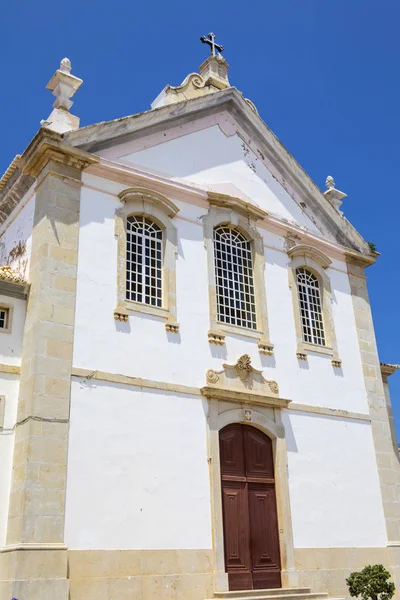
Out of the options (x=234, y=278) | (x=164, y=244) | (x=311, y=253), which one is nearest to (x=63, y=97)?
(x=164, y=244)

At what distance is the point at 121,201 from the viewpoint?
12859 millimetres

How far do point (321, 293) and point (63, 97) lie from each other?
7.09 m

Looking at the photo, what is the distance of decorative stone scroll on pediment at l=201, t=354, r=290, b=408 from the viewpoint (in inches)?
495

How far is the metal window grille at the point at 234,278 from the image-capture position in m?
13.7

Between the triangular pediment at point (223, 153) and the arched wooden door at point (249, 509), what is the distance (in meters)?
5.34

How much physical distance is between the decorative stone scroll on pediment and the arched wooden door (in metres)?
0.58

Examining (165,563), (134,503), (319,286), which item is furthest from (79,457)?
(319,286)

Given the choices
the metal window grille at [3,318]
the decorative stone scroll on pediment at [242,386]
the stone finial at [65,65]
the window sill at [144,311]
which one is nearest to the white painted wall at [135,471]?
the decorative stone scroll on pediment at [242,386]

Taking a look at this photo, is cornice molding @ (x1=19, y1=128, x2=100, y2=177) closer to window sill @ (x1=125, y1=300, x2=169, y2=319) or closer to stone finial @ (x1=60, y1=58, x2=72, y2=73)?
stone finial @ (x1=60, y1=58, x2=72, y2=73)

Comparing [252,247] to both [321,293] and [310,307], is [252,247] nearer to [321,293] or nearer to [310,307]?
[310,307]

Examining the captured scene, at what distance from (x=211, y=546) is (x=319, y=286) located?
6.74 m

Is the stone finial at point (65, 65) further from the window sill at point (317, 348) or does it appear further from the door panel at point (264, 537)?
the door panel at point (264, 537)

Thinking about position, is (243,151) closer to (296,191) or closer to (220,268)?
(296,191)

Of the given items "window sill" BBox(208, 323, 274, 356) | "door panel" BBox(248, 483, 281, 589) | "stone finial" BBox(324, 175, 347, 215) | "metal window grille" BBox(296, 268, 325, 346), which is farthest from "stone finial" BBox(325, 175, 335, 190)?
"door panel" BBox(248, 483, 281, 589)
